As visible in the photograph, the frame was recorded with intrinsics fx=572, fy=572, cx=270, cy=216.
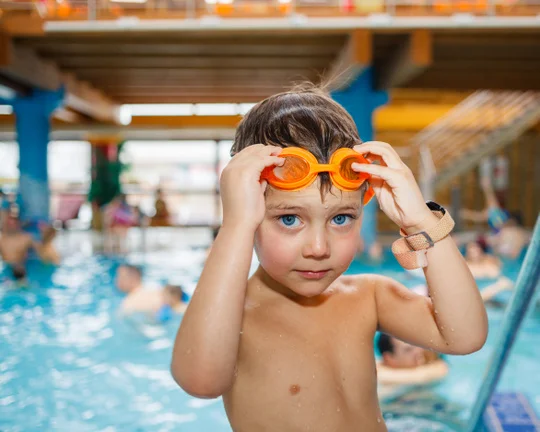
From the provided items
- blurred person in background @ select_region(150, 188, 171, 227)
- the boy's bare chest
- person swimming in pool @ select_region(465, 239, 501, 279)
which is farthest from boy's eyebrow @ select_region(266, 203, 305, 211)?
blurred person in background @ select_region(150, 188, 171, 227)

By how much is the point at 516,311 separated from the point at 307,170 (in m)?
0.97

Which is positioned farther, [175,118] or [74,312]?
[175,118]

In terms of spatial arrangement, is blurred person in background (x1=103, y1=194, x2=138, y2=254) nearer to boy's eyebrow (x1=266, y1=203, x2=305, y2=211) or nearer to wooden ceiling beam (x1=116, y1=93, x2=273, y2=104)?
wooden ceiling beam (x1=116, y1=93, x2=273, y2=104)

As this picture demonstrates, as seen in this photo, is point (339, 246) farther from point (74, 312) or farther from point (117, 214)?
point (117, 214)

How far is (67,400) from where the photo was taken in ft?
12.6

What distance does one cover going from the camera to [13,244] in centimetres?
802

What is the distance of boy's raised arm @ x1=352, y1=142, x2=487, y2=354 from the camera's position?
4.48 feet

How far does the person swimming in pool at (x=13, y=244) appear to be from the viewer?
26.1 feet

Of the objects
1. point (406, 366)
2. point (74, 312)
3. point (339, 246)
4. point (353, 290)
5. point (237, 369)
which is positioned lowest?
point (74, 312)

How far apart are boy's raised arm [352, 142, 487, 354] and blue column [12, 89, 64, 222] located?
10782 mm

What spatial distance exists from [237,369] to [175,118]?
48.8 ft

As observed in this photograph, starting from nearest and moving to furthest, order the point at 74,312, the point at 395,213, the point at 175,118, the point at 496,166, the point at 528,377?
the point at 395,213 → the point at 528,377 → the point at 74,312 → the point at 496,166 → the point at 175,118

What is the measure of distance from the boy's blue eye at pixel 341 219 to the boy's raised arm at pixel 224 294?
0.18 meters

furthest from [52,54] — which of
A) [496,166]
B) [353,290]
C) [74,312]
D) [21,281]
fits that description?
[496,166]
